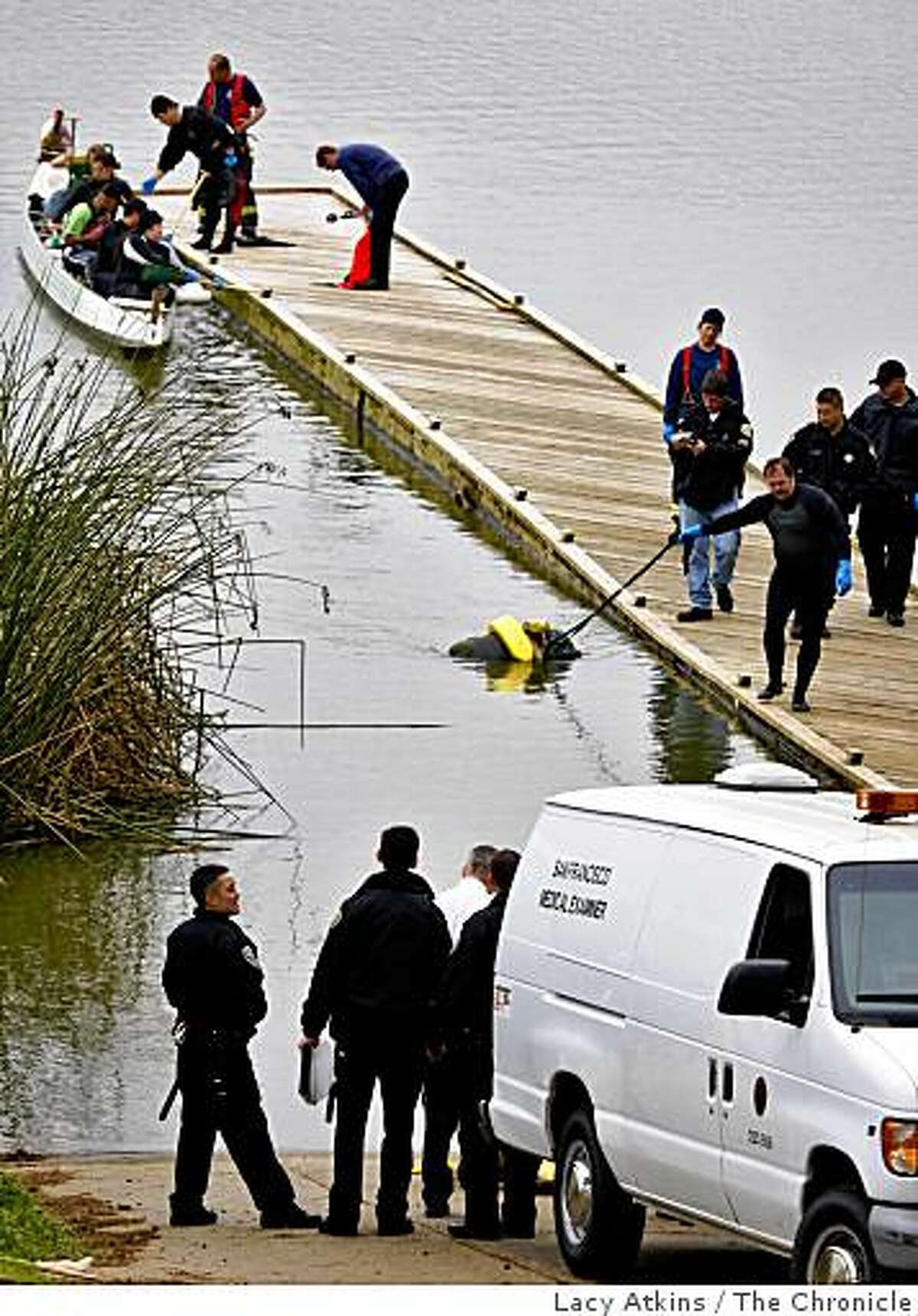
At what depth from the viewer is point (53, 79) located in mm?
66688

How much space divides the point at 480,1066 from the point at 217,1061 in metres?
0.96

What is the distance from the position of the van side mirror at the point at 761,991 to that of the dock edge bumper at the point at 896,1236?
82 centimetres

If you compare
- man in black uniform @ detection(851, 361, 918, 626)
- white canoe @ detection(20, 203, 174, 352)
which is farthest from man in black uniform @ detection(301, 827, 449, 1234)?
white canoe @ detection(20, 203, 174, 352)

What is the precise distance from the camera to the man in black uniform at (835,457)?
23.9m

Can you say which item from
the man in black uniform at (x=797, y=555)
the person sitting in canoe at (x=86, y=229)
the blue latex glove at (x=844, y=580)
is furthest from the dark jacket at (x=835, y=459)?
the person sitting in canoe at (x=86, y=229)

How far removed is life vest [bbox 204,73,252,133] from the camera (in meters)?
39.8

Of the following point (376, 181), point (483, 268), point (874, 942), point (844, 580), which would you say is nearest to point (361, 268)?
point (376, 181)

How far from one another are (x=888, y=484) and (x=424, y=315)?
14.0 meters

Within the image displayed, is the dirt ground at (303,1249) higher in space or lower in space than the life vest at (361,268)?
lower

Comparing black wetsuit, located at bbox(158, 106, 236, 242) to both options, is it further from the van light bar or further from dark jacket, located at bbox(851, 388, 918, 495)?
the van light bar

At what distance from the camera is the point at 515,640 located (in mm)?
26547

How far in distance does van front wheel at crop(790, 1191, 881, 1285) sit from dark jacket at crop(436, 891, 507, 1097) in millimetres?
2795

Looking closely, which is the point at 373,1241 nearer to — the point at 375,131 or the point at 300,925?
the point at 300,925

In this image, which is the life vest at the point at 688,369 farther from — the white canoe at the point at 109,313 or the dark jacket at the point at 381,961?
the dark jacket at the point at 381,961
